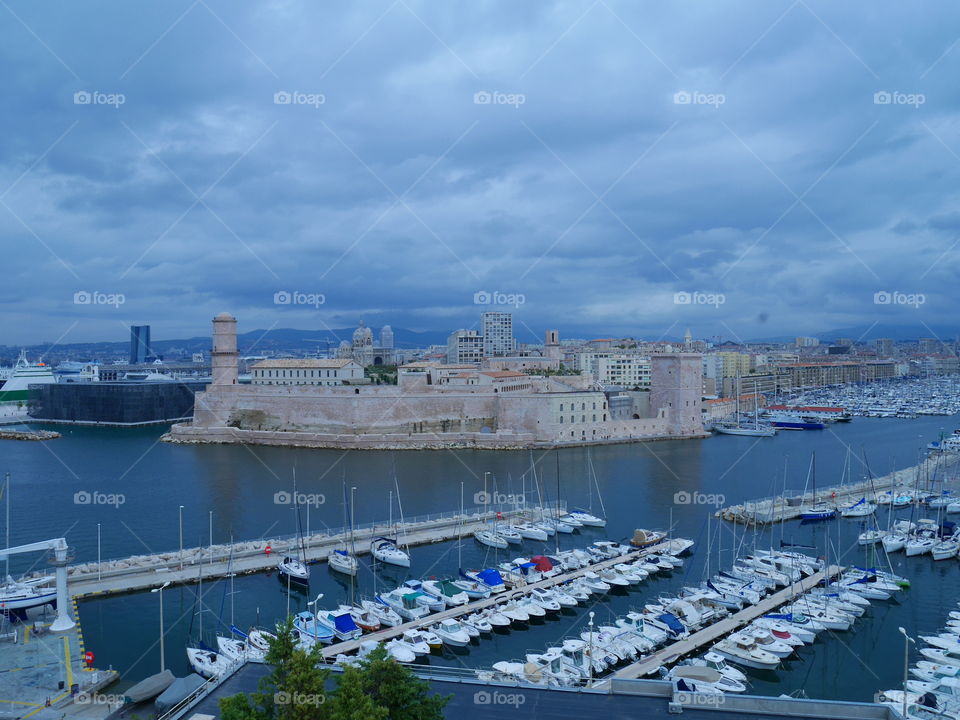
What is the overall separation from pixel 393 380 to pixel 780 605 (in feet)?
57.9

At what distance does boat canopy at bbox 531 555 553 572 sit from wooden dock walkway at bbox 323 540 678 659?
151 mm

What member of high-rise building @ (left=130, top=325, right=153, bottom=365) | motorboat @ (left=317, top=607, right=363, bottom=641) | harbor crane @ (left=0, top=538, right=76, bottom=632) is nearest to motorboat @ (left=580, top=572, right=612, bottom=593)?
motorboat @ (left=317, top=607, right=363, bottom=641)

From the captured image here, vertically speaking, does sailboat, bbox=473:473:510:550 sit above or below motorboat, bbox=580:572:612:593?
above

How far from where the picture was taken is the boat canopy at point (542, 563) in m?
8.75

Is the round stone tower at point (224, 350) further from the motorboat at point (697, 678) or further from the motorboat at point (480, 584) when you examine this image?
the motorboat at point (697, 678)

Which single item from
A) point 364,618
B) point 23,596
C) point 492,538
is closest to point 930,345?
point 492,538

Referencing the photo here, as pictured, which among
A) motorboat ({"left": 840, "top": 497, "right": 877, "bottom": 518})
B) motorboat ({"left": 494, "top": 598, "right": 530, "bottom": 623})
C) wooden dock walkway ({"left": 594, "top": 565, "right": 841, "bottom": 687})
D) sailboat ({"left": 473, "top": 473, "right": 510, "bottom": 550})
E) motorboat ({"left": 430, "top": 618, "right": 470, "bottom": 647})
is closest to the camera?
wooden dock walkway ({"left": 594, "top": 565, "right": 841, "bottom": 687})

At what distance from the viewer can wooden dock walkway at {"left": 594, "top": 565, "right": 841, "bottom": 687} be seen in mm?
6125

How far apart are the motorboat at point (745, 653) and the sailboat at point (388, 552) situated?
392 centimetres

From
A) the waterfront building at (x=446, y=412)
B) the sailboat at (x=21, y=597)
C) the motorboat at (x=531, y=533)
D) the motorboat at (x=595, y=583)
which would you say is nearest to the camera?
the sailboat at (x=21, y=597)

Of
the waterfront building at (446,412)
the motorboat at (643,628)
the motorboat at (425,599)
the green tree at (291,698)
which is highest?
the waterfront building at (446,412)

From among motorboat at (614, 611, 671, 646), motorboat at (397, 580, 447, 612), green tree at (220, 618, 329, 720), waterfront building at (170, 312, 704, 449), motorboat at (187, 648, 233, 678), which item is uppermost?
waterfront building at (170, 312, 704, 449)

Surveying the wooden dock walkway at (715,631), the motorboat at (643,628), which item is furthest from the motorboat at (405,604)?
the wooden dock walkway at (715,631)

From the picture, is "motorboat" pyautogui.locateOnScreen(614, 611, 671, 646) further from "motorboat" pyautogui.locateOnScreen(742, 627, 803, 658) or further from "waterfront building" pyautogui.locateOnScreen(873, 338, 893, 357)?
"waterfront building" pyautogui.locateOnScreen(873, 338, 893, 357)
